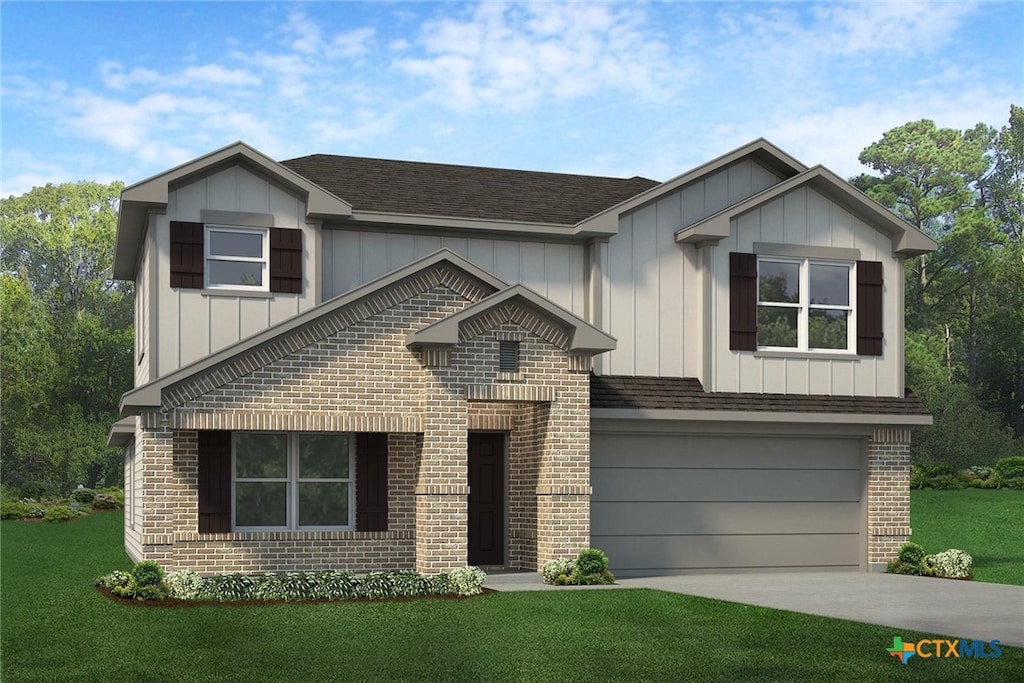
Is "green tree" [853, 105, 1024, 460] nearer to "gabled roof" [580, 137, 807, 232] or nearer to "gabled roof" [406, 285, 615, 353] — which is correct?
"gabled roof" [580, 137, 807, 232]

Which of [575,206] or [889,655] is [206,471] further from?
[889,655]

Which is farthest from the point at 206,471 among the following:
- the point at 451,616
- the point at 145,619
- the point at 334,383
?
the point at 451,616

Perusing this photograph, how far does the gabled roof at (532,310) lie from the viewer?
58.7 ft

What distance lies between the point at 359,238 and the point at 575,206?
4.18 m

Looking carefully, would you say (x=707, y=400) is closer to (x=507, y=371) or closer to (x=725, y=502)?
(x=725, y=502)

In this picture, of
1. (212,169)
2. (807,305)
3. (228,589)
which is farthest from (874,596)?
(212,169)

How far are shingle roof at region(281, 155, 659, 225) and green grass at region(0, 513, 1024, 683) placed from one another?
735 cm

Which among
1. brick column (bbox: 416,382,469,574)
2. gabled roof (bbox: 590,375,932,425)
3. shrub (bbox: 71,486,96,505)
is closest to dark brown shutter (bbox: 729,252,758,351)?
gabled roof (bbox: 590,375,932,425)

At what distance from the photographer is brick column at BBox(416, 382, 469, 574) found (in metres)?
17.8

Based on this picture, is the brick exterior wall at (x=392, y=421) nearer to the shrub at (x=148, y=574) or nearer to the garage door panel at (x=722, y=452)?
the shrub at (x=148, y=574)

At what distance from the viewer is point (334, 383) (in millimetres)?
18125

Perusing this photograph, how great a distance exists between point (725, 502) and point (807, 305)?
3639 mm

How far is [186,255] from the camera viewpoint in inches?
762

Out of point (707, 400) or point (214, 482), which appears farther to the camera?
point (707, 400)
